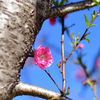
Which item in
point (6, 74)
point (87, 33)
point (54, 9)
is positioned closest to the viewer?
point (6, 74)

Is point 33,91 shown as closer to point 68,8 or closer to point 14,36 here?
point 14,36

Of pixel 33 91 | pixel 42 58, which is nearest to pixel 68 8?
pixel 42 58

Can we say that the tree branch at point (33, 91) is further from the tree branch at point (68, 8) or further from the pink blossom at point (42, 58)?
the tree branch at point (68, 8)

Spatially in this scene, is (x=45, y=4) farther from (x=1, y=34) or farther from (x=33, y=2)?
(x=1, y=34)

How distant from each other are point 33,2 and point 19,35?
0.55 feet

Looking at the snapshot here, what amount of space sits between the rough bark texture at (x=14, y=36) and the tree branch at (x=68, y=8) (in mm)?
221

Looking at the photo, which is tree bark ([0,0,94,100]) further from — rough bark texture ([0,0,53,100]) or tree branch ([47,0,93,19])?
tree branch ([47,0,93,19])

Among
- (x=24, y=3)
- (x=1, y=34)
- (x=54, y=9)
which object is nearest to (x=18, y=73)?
(x=1, y=34)

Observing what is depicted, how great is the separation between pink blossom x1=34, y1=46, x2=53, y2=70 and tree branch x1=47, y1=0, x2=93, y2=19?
0.22 metres

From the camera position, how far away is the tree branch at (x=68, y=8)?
88 cm

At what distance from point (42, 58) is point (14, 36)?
0.22 m

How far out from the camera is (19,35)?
0.61 m

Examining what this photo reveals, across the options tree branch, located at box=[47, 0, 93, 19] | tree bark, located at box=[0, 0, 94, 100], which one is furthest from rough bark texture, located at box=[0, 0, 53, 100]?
tree branch, located at box=[47, 0, 93, 19]

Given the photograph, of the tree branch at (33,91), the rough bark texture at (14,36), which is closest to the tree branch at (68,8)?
the rough bark texture at (14,36)
